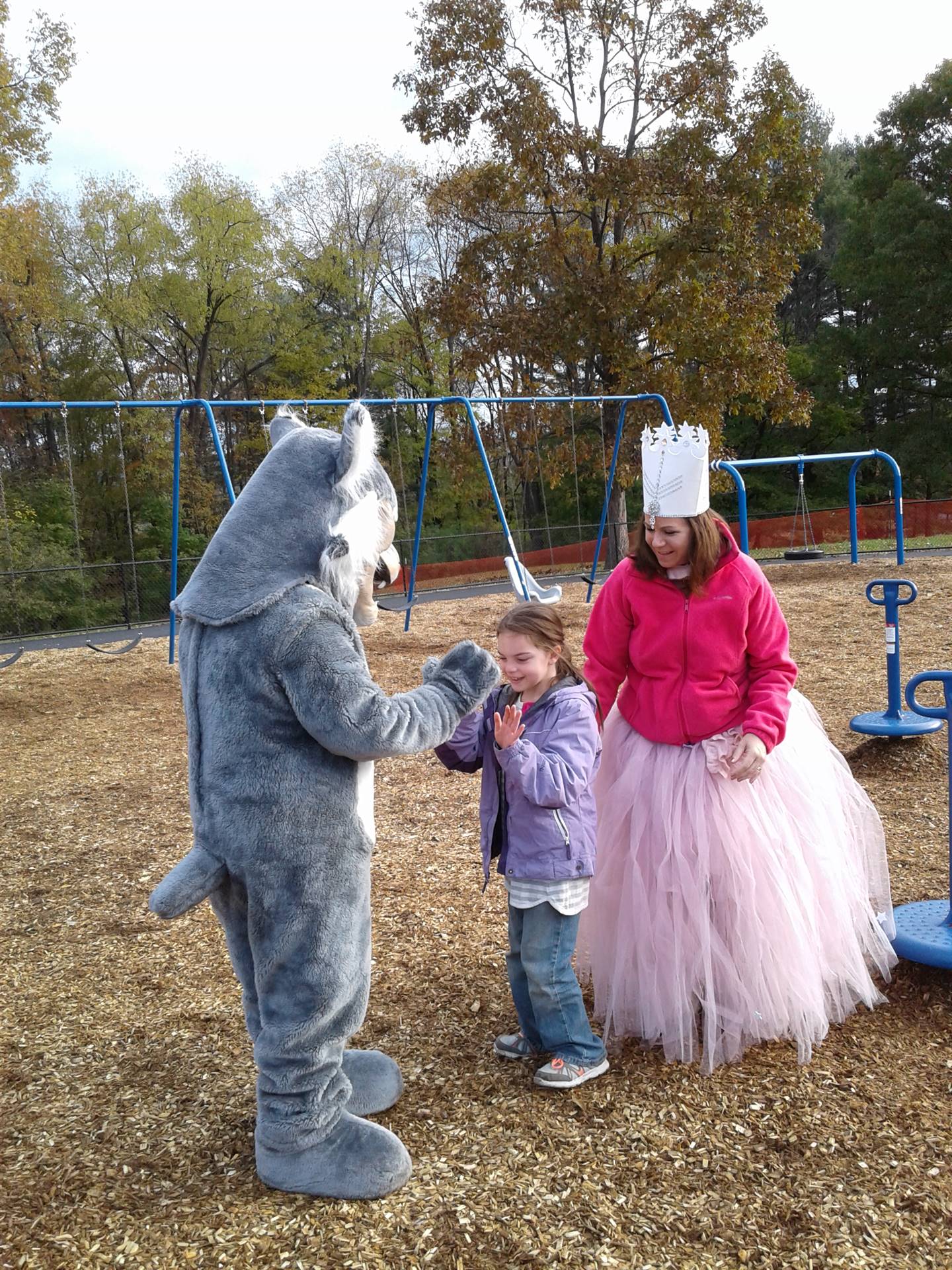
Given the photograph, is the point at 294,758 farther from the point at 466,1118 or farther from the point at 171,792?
the point at 171,792

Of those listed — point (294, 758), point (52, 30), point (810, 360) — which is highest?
point (52, 30)

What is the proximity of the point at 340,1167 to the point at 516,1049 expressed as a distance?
2.22 feet

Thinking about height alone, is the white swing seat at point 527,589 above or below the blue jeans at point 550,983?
above

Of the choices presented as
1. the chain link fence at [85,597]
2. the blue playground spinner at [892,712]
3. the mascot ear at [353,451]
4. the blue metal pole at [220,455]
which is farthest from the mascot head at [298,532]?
the chain link fence at [85,597]

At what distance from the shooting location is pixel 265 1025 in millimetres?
2111

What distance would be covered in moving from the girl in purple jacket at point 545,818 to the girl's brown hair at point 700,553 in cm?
41

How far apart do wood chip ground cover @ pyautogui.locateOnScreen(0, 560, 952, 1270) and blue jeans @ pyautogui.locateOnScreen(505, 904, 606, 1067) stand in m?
0.12

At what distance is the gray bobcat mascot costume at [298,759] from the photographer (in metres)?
2.02

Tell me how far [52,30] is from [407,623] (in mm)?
17624

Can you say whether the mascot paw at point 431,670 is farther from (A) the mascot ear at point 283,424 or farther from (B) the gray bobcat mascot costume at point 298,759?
(A) the mascot ear at point 283,424

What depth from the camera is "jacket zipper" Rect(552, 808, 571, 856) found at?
245 cm

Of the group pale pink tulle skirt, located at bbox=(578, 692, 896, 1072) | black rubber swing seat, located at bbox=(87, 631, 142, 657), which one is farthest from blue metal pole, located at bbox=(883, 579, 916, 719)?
black rubber swing seat, located at bbox=(87, 631, 142, 657)

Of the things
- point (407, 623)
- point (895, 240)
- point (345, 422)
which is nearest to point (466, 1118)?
point (345, 422)

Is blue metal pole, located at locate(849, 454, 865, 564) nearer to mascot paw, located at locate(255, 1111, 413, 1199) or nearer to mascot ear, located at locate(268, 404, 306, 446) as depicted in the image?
mascot ear, located at locate(268, 404, 306, 446)
